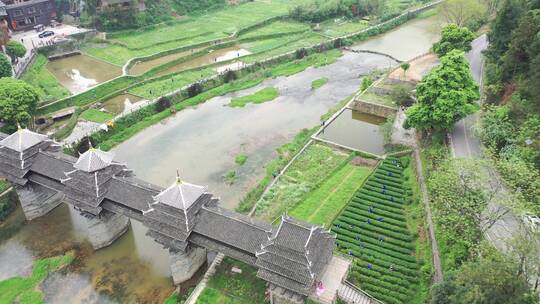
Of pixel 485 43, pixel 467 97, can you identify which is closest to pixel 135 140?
pixel 467 97

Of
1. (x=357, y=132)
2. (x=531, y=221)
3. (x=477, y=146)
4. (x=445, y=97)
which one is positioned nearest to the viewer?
(x=531, y=221)

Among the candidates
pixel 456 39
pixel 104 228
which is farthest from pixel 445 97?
pixel 104 228

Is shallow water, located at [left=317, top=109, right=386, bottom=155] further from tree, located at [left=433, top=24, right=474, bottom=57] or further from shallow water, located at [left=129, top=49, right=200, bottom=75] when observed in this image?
shallow water, located at [left=129, top=49, right=200, bottom=75]

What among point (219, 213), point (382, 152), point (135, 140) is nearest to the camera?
point (219, 213)

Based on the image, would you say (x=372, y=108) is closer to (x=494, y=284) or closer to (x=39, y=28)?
(x=494, y=284)

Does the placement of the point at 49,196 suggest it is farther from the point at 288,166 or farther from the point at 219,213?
the point at 288,166

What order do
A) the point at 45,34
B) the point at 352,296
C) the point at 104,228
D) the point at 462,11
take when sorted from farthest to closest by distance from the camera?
the point at 45,34, the point at 462,11, the point at 104,228, the point at 352,296
